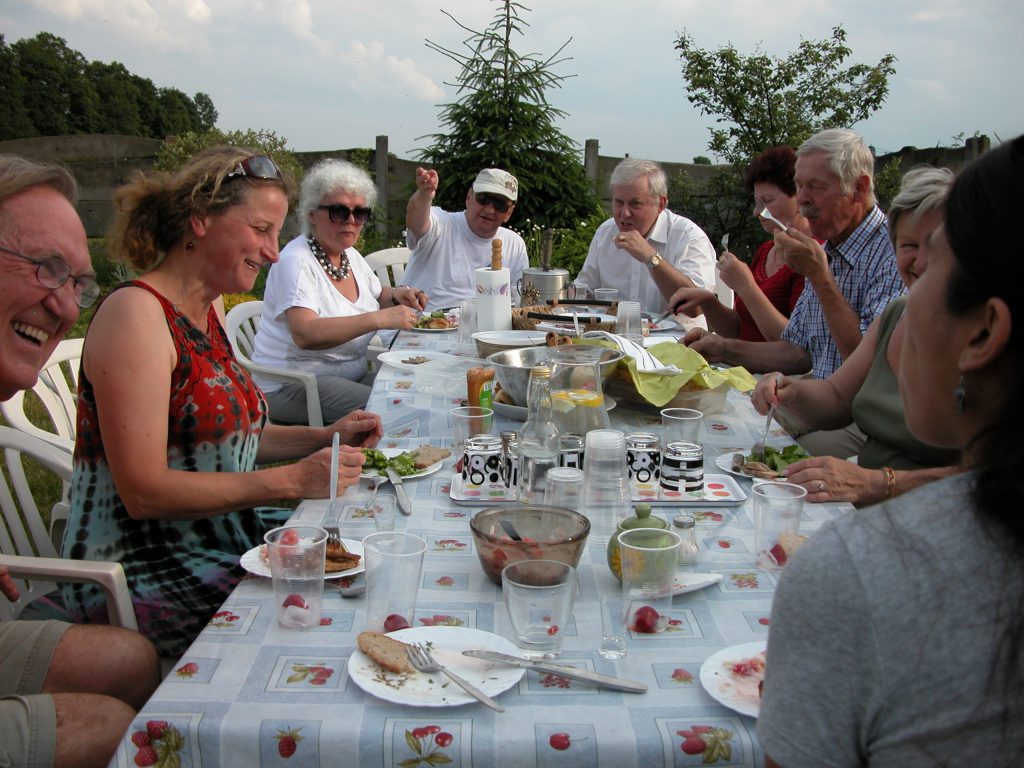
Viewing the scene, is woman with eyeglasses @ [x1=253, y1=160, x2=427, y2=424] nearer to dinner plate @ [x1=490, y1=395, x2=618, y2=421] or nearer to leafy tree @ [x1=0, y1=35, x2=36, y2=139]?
dinner plate @ [x1=490, y1=395, x2=618, y2=421]

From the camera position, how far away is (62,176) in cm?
196

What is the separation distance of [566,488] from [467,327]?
2322 mm

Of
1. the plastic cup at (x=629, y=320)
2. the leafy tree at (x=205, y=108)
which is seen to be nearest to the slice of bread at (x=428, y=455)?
the plastic cup at (x=629, y=320)

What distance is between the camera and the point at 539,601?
4.44 ft

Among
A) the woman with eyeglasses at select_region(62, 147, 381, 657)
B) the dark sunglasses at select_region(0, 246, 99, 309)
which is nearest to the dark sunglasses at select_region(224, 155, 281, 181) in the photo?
the woman with eyeglasses at select_region(62, 147, 381, 657)

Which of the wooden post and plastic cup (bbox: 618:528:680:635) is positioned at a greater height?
the wooden post

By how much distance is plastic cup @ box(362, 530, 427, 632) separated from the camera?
143cm

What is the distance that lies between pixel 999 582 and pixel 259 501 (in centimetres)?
171

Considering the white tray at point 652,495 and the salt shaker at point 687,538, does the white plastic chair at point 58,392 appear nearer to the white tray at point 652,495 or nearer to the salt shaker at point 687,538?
the white tray at point 652,495

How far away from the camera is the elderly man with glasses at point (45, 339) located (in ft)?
5.94

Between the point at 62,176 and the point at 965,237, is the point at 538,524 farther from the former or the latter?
the point at 62,176

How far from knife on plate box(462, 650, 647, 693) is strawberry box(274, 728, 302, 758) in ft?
1.00

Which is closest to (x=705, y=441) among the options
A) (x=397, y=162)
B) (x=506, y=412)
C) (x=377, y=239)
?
(x=506, y=412)

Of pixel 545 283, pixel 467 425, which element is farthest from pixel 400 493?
pixel 545 283
